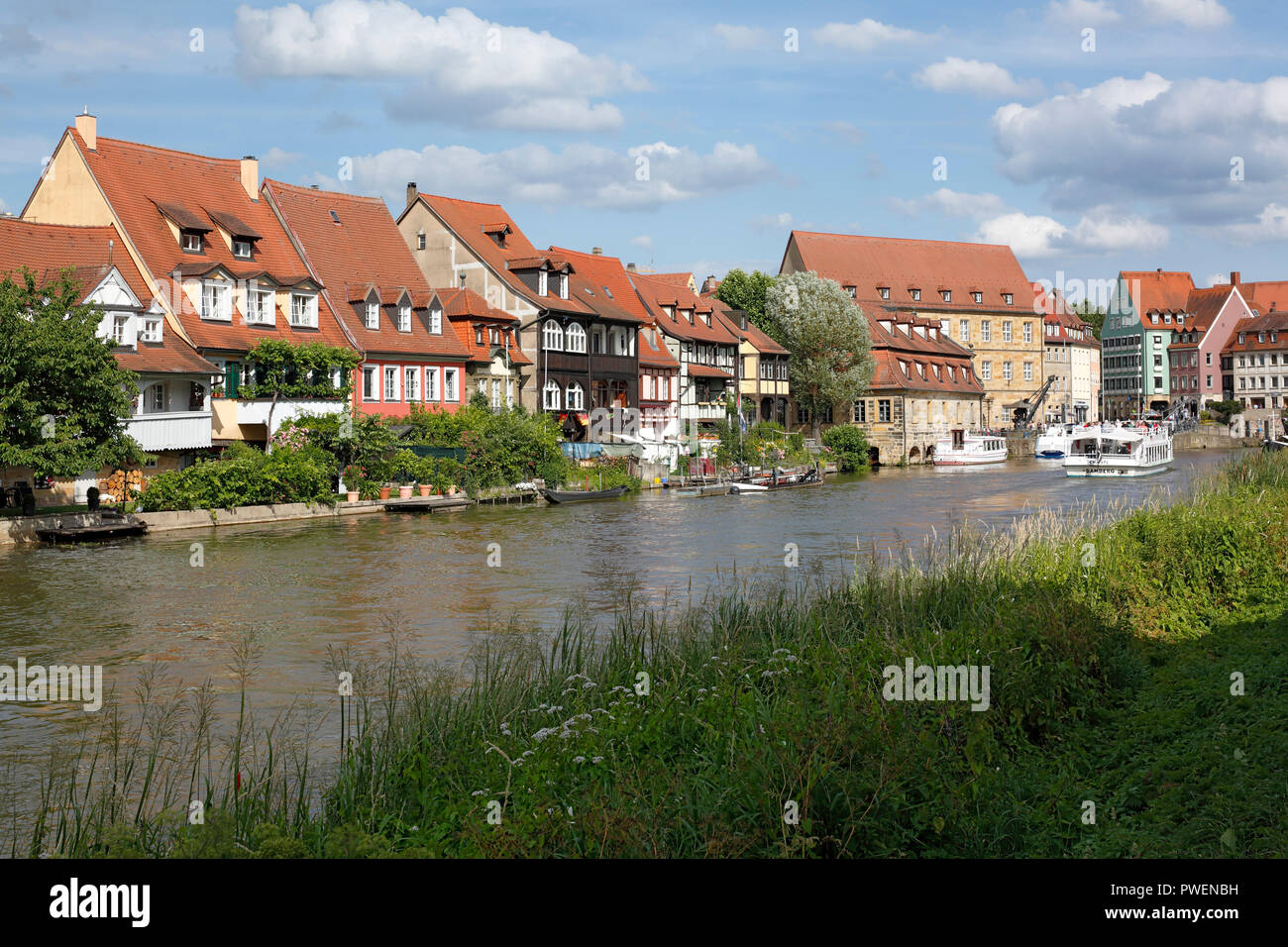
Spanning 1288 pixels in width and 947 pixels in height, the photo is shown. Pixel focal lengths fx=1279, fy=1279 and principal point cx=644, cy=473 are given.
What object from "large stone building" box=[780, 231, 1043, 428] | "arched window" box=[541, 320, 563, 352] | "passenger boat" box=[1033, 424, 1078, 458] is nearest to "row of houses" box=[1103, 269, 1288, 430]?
"large stone building" box=[780, 231, 1043, 428]

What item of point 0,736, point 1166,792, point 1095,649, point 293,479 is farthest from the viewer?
point 293,479

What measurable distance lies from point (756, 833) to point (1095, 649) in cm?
613

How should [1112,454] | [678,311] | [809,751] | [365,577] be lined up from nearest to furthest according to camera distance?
[809,751], [365,577], [1112,454], [678,311]

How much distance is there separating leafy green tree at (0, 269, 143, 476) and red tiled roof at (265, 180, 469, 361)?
639 inches

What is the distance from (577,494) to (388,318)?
11052 millimetres

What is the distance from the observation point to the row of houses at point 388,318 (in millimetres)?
40750

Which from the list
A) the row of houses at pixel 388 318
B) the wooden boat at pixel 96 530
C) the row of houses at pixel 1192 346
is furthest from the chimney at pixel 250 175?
the row of houses at pixel 1192 346

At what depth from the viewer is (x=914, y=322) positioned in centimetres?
9638

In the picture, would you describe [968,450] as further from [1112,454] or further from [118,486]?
[118,486]

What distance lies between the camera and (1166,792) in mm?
8969

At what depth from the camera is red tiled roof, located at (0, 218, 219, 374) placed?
38250mm

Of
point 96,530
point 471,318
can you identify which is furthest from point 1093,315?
point 96,530
